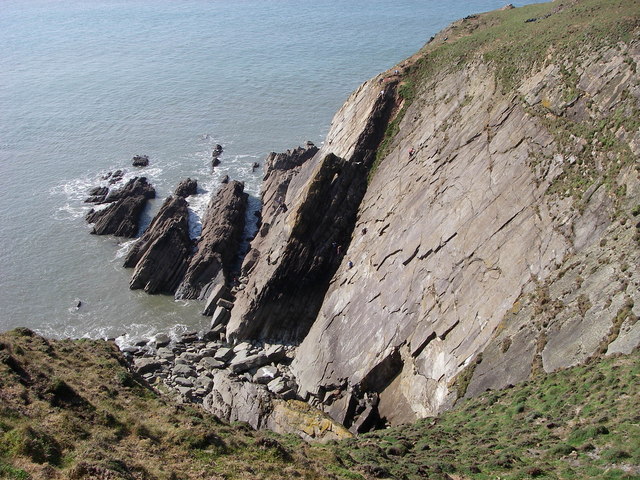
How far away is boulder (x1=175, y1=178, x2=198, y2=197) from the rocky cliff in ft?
57.1

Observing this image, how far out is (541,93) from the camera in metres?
43.0

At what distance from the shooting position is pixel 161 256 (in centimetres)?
5725

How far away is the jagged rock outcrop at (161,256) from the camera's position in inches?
2210

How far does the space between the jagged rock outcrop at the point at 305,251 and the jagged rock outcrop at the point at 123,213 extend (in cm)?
1919

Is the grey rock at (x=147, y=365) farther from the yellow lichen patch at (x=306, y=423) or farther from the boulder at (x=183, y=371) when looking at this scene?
the yellow lichen patch at (x=306, y=423)

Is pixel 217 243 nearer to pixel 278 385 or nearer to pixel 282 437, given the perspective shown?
pixel 278 385

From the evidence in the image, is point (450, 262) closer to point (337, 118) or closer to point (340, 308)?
point (340, 308)

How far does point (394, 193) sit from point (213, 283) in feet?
68.6

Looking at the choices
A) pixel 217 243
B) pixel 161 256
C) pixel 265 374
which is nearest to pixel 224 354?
pixel 265 374

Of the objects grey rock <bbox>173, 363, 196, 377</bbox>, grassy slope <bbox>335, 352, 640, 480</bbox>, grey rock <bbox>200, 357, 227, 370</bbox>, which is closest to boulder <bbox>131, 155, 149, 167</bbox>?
grey rock <bbox>200, 357, 227, 370</bbox>

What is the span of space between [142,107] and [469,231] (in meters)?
82.1

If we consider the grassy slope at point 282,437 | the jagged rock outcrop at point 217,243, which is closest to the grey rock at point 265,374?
the jagged rock outcrop at point 217,243

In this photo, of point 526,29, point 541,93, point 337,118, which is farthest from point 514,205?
point 337,118

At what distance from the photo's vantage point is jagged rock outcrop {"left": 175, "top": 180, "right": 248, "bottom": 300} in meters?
55.5
